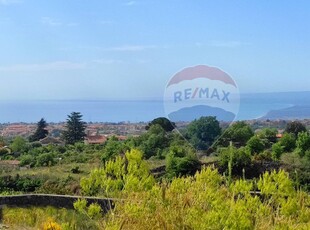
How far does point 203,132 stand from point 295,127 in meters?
7.90

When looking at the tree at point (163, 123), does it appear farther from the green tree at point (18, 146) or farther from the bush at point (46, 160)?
the bush at point (46, 160)

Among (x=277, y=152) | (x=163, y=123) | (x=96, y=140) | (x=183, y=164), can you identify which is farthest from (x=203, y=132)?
(x=96, y=140)

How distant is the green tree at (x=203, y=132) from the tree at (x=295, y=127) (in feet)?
19.9

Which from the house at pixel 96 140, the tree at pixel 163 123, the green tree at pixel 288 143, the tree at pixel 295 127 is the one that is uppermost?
the tree at pixel 163 123

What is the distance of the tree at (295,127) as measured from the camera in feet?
66.5

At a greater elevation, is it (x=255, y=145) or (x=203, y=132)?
(x=203, y=132)

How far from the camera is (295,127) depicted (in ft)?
67.4

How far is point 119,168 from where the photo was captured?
10.8 ft

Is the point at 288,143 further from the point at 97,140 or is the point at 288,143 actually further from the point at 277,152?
the point at 97,140

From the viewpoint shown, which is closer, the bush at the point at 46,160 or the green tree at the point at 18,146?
the bush at the point at 46,160

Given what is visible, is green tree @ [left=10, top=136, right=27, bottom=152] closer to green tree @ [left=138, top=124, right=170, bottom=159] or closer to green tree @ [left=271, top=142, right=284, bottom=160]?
green tree @ [left=138, top=124, right=170, bottom=159]

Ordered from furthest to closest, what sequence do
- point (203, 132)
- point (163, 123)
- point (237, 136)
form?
point (163, 123), point (237, 136), point (203, 132)

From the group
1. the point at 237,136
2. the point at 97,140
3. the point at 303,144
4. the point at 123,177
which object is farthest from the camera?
the point at 97,140

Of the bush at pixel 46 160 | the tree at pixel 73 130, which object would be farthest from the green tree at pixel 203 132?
the tree at pixel 73 130
